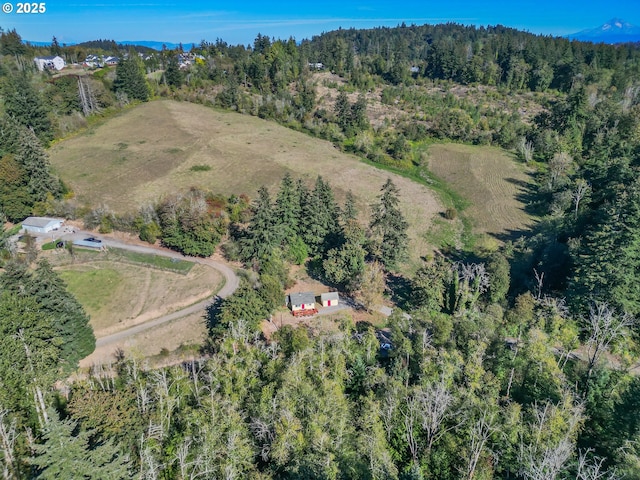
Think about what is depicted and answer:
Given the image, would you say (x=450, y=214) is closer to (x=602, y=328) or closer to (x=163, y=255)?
(x=602, y=328)

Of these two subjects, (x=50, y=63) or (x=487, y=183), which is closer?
(x=487, y=183)

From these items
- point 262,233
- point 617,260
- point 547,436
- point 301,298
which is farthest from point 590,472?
point 262,233

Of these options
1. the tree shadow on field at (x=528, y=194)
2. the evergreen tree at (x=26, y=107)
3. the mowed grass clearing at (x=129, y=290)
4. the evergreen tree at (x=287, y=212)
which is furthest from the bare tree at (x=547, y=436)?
the evergreen tree at (x=26, y=107)

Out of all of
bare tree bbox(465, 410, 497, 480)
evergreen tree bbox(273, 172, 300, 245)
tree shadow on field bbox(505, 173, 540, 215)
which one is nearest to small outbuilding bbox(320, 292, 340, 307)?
evergreen tree bbox(273, 172, 300, 245)

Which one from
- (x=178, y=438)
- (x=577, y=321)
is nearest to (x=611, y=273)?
(x=577, y=321)

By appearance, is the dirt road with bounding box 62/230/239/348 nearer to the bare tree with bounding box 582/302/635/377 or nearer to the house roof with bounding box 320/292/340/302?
the house roof with bounding box 320/292/340/302

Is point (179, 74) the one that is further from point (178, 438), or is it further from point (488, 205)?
point (178, 438)
